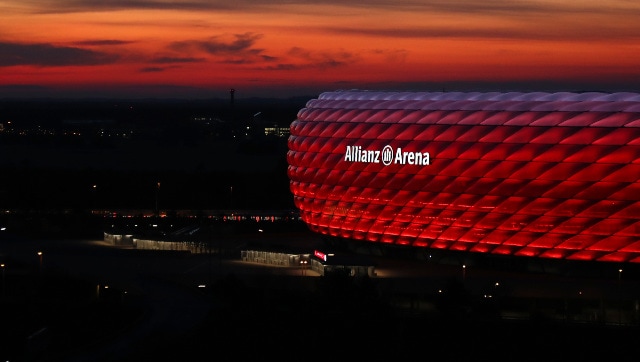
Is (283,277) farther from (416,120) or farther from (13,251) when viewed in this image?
(13,251)

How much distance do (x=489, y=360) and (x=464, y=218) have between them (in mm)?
23467

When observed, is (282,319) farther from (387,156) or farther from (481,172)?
(387,156)

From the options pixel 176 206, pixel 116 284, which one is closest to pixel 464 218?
pixel 116 284

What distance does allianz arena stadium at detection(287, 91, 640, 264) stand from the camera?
2901 inches

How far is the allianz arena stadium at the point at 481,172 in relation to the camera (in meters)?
73.7

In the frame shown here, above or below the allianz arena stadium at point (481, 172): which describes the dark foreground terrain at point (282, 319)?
below

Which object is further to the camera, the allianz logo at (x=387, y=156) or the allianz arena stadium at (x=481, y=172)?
the allianz logo at (x=387, y=156)

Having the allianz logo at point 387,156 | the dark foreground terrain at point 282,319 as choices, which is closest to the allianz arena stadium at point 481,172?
the allianz logo at point 387,156

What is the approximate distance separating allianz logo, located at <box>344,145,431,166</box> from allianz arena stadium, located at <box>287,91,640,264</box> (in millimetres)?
81

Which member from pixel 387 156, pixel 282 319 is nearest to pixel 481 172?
pixel 387 156

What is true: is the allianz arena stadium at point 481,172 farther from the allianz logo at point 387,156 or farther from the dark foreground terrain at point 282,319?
the dark foreground terrain at point 282,319

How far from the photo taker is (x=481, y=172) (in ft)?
255

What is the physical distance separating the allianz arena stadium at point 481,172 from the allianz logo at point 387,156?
0.08 metres

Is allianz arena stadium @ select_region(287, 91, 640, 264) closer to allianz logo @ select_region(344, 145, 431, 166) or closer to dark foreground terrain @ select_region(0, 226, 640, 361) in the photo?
allianz logo @ select_region(344, 145, 431, 166)
